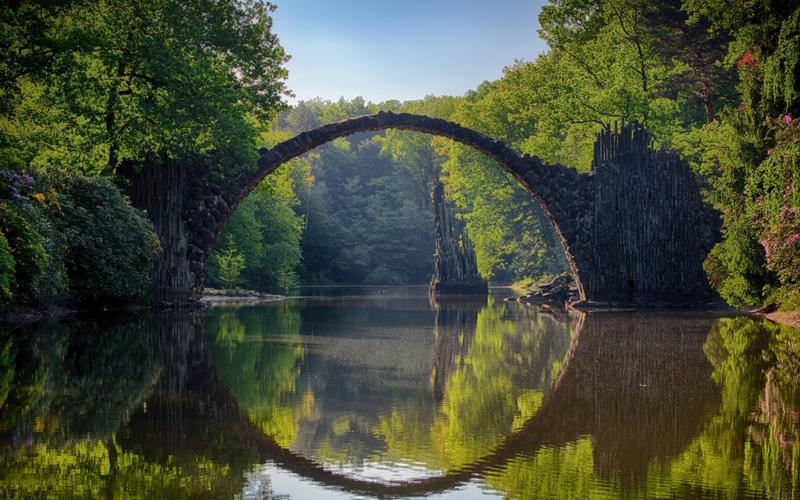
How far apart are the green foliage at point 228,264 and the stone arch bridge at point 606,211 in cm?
1005

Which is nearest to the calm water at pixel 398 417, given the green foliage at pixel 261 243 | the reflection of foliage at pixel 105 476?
the reflection of foliage at pixel 105 476

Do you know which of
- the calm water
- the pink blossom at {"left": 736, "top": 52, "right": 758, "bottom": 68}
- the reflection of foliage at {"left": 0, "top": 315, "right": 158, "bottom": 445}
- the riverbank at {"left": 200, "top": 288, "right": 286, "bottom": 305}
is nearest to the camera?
the calm water

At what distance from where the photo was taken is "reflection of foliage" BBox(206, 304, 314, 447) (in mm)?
8102

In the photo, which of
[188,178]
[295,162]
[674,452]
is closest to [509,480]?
[674,452]

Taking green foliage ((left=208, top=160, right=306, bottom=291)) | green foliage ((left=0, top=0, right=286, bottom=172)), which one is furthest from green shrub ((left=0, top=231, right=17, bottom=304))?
green foliage ((left=208, top=160, right=306, bottom=291))

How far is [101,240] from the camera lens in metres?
20.5

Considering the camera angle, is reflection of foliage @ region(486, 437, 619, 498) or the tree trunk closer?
reflection of foliage @ region(486, 437, 619, 498)

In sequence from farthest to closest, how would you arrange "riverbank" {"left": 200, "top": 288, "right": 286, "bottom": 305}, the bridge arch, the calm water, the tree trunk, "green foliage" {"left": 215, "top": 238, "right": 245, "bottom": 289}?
1. "green foliage" {"left": 215, "top": 238, "right": 245, "bottom": 289}
2. "riverbank" {"left": 200, "top": 288, "right": 286, "bottom": 305}
3. the bridge arch
4. the tree trunk
5. the calm water

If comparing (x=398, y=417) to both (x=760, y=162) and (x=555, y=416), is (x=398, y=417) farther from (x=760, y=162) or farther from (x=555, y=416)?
(x=760, y=162)

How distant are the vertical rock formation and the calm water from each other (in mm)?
23122

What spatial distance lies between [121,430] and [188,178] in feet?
60.7

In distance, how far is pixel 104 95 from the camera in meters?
22.1

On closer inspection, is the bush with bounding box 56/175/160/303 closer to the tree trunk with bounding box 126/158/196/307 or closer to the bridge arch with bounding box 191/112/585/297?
the tree trunk with bounding box 126/158/196/307

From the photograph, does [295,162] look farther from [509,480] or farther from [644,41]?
[509,480]
